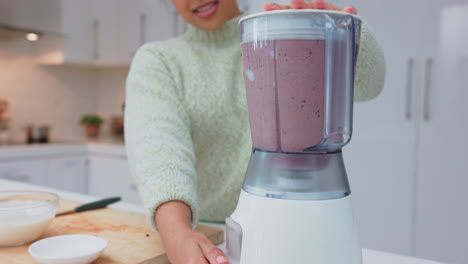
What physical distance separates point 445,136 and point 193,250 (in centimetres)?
138

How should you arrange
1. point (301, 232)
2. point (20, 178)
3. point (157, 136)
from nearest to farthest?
1. point (301, 232)
2. point (157, 136)
3. point (20, 178)

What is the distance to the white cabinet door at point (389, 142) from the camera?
65.0 inches

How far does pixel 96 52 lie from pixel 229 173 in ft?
7.25

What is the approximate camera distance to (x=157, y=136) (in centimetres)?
64

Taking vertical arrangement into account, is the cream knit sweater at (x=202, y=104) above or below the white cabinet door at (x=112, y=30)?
below

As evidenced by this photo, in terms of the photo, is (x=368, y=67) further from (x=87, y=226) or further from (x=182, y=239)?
(x=87, y=226)

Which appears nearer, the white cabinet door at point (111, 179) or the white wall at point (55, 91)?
the white cabinet door at point (111, 179)

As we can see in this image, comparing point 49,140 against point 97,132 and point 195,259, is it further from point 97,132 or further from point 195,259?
point 195,259

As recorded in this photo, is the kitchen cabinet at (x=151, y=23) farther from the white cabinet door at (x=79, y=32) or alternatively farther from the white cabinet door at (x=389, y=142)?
the white cabinet door at (x=389, y=142)

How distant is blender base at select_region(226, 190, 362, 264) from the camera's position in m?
0.40

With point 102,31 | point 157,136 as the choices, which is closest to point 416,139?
point 157,136

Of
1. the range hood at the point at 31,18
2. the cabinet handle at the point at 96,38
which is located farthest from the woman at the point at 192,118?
the cabinet handle at the point at 96,38

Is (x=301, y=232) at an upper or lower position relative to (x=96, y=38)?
lower

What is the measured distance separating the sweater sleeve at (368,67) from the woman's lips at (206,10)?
Result: 0.29 meters
